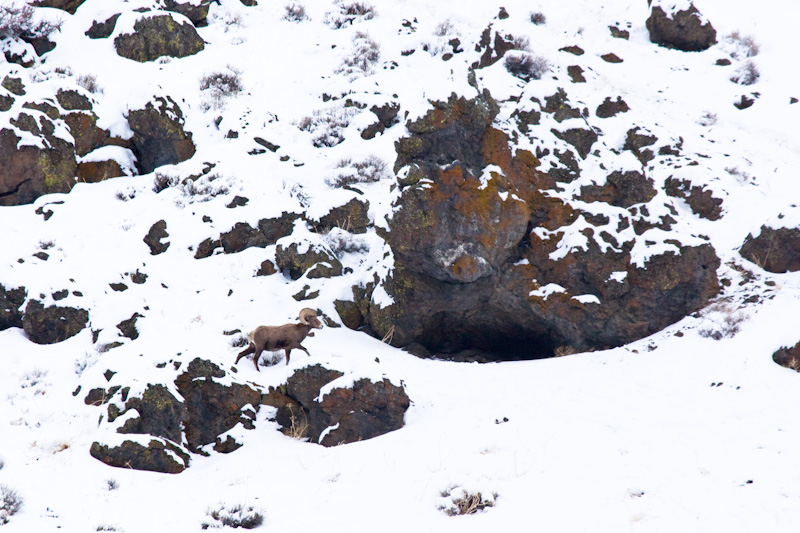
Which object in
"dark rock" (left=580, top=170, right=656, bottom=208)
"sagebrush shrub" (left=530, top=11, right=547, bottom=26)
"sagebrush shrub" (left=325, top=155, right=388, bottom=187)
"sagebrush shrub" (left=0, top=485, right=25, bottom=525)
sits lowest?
"sagebrush shrub" (left=325, top=155, right=388, bottom=187)

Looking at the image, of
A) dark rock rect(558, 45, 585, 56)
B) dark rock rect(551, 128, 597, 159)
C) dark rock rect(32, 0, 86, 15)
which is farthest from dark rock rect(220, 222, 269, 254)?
dark rock rect(558, 45, 585, 56)

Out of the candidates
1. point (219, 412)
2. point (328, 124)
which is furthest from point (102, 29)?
point (219, 412)

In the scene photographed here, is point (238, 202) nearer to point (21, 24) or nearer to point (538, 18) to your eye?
point (21, 24)

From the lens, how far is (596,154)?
40.6 feet

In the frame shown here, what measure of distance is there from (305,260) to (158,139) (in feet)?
24.4

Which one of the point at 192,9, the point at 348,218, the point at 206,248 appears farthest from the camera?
the point at 192,9

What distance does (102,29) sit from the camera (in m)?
20.2

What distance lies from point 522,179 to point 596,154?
226 centimetres

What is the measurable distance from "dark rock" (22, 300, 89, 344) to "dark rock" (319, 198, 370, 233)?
5907 millimetres

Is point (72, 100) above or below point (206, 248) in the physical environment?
above

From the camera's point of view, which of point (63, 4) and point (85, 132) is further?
point (63, 4)

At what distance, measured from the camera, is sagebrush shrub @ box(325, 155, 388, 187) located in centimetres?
1600

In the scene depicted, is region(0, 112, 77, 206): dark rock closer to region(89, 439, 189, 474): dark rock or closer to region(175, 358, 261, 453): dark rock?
region(175, 358, 261, 453): dark rock

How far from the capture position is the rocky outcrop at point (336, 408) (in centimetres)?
782
